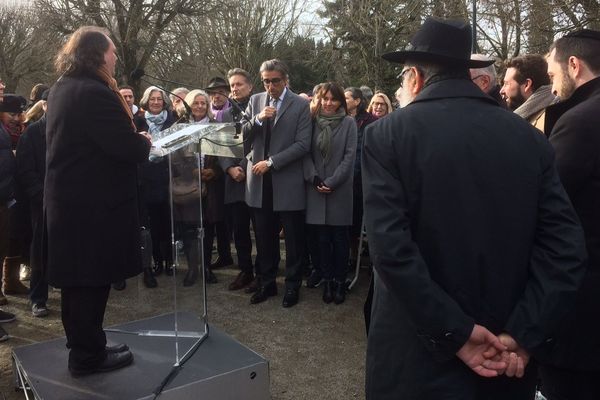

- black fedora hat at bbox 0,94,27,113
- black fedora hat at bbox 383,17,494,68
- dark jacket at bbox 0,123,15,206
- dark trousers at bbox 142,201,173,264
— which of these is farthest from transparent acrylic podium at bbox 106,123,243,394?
black fedora hat at bbox 0,94,27,113

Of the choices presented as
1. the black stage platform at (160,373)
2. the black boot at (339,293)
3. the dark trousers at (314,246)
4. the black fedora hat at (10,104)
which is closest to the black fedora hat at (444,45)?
the black stage platform at (160,373)

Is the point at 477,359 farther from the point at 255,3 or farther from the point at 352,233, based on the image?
the point at 255,3

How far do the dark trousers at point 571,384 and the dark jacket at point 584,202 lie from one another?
0.35ft

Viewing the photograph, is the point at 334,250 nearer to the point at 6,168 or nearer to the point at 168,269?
the point at 168,269

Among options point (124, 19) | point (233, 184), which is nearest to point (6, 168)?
point (233, 184)

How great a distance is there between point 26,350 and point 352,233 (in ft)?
11.2

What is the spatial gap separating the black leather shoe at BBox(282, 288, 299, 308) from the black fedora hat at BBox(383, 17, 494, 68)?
10.8ft

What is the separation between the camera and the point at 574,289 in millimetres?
1642

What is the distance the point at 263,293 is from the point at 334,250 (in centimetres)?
75

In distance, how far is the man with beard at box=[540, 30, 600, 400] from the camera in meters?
2.14

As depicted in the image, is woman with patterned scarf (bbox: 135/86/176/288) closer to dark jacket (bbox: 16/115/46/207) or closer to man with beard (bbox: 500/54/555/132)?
dark jacket (bbox: 16/115/46/207)

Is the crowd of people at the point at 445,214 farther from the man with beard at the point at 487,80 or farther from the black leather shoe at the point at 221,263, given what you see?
the black leather shoe at the point at 221,263

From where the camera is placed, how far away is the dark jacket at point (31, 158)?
4.62 metres

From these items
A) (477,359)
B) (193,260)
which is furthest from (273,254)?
(477,359)
